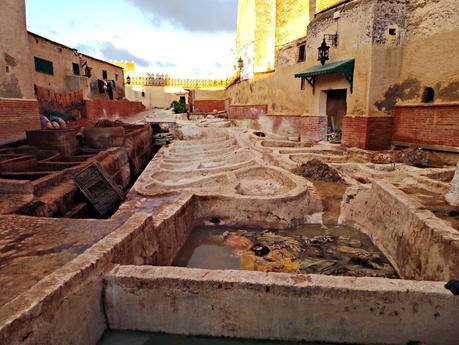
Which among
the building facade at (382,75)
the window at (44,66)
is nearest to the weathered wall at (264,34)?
the building facade at (382,75)

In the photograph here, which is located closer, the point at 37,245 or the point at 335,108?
the point at 37,245

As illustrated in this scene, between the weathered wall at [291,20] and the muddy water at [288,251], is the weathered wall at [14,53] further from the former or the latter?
the weathered wall at [291,20]

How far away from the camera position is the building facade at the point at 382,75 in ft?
27.2

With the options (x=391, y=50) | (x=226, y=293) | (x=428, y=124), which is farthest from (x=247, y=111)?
(x=226, y=293)

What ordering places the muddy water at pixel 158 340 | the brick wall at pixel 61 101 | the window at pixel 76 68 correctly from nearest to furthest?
the muddy water at pixel 158 340 → the brick wall at pixel 61 101 → the window at pixel 76 68

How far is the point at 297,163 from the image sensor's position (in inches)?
338

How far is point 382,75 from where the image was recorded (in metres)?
9.52

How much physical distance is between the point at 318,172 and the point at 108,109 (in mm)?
14683

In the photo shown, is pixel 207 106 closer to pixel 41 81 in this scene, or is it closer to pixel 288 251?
pixel 41 81

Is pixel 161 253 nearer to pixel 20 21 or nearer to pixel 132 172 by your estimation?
pixel 132 172

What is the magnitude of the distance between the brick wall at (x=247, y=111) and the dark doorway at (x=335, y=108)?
12.1ft

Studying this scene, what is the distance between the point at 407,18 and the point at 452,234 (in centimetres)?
801

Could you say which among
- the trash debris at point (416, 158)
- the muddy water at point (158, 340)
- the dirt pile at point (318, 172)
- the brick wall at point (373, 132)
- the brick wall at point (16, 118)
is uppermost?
the brick wall at point (16, 118)

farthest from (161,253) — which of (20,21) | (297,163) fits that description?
(20,21)
